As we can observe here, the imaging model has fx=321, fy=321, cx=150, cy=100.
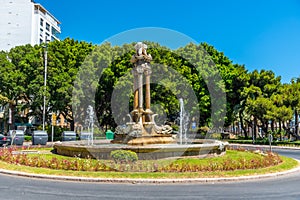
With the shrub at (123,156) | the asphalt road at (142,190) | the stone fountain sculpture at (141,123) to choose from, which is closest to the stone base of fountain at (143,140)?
the stone fountain sculpture at (141,123)

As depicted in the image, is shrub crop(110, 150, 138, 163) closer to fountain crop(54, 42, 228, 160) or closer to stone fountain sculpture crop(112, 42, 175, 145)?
fountain crop(54, 42, 228, 160)

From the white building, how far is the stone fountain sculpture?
62.6 meters

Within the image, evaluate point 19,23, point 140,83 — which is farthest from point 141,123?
point 19,23

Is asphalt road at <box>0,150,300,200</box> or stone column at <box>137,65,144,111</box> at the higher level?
stone column at <box>137,65,144,111</box>

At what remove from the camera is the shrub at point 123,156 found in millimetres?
14031

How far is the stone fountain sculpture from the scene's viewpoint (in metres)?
20.2

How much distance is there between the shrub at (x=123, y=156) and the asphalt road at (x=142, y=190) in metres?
2.68

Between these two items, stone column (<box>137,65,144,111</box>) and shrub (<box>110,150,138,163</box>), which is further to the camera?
stone column (<box>137,65,144,111</box>)

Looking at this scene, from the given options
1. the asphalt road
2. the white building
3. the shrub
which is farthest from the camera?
the white building

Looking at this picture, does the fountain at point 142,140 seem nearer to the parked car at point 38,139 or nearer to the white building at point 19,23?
the parked car at point 38,139

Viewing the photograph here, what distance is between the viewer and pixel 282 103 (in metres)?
38.9

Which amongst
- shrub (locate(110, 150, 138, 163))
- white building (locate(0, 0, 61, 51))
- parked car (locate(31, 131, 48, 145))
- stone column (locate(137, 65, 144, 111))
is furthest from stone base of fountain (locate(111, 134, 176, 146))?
white building (locate(0, 0, 61, 51))

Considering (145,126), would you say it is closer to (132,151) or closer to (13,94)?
(132,151)

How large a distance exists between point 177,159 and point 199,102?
2500cm
